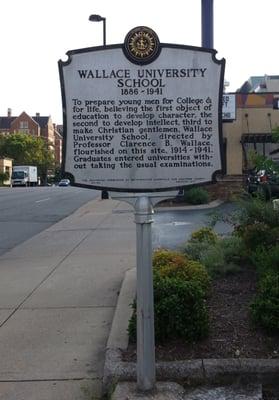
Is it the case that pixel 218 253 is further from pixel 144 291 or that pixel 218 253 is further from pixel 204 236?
pixel 144 291

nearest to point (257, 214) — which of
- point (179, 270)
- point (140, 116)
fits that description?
point (179, 270)

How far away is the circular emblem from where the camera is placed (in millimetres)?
4105

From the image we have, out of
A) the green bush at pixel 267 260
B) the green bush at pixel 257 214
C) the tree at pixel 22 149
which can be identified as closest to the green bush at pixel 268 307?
the green bush at pixel 267 260

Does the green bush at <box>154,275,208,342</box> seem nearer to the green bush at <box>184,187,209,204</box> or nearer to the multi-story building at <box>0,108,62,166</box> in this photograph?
the green bush at <box>184,187,209,204</box>

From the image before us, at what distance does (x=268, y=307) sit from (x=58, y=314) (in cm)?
250

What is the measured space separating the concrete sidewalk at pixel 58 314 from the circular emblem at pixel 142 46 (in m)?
2.40

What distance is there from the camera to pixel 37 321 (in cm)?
630

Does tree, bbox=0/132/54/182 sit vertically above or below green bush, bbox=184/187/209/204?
above

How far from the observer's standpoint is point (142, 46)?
4.14 meters

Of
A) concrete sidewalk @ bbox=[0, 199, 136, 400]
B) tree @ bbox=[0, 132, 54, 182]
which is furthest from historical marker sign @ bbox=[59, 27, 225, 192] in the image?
tree @ bbox=[0, 132, 54, 182]

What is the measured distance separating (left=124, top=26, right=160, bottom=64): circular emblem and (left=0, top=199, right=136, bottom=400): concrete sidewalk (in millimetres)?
2397

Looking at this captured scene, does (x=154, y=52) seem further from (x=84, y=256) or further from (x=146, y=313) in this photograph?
(x=84, y=256)

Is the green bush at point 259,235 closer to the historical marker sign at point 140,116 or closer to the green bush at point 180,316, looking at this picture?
the green bush at point 180,316

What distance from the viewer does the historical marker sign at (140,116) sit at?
4180 mm
